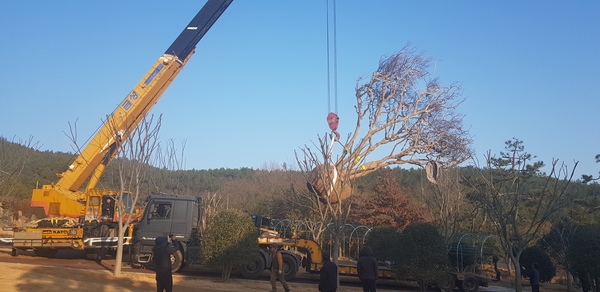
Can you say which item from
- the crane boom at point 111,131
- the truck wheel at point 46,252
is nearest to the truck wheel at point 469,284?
the crane boom at point 111,131

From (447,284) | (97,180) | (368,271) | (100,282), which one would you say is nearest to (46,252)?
(97,180)

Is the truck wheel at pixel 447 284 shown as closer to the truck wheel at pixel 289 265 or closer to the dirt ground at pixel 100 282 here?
the dirt ground at pixel 100 282

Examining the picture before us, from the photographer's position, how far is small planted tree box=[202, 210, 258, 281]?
16.5 meters

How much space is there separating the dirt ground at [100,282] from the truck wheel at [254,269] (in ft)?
1.00

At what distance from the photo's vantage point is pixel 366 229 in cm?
2706

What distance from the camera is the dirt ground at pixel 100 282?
42.7 ft

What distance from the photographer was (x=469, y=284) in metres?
19.3

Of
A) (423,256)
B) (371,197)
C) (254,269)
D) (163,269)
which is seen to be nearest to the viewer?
(163,269)

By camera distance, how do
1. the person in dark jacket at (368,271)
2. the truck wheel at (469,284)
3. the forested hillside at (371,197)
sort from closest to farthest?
the person in dark jacket at (368,271)
the truck wheel at (469,284)
the forested hillside at (371,197)

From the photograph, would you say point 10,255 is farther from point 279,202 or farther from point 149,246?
point 279,202

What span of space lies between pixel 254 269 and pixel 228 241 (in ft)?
7.13

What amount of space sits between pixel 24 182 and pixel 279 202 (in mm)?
27923

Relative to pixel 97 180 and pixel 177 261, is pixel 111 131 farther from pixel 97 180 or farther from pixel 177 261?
pixel 177 261

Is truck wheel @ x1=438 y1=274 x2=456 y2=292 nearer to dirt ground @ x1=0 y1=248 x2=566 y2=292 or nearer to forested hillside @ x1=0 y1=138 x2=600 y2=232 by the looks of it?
dirt ground @ x1=0 y1=248 x2=566 y2=292
